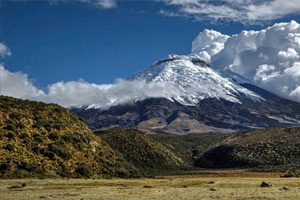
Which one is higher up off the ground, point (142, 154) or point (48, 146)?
point (142, 154)

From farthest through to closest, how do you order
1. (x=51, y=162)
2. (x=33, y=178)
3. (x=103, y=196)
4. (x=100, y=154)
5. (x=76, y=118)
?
(x=76, y=118) < (x=100, y=154) < (x=51, y=162) < (x=33, y=178) < (x=103, y=196)

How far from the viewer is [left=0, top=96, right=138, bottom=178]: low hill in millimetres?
104688

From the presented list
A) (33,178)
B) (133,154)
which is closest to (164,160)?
(133,154)

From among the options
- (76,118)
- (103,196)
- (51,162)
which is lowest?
(103,196)

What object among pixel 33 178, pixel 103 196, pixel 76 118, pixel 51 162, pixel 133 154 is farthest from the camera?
pixel 133 154

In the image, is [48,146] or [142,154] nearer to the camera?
[48,146]

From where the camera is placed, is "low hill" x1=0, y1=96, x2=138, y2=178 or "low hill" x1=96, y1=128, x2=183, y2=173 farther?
"low hill" x1=96, y1=128, x2=183, y2=173

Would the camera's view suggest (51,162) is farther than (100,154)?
No

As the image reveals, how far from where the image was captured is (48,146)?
115062mm

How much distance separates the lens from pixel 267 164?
19512 centimetres

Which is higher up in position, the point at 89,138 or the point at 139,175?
the point at 89,138

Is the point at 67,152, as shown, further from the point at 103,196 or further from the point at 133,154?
the point at 133,154

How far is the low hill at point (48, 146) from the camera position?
4122 inches

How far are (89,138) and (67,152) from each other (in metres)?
16.3
